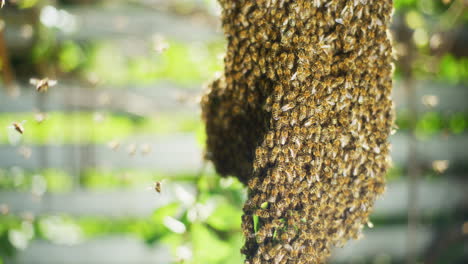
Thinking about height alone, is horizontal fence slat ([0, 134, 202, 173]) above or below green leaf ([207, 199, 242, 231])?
above

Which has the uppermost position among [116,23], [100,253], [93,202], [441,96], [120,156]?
[116,23]

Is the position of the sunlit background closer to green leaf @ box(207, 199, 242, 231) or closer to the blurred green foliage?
the blurred green foliage

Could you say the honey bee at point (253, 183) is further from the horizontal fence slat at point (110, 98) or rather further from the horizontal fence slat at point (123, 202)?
the horizontal fence slat at point (110, 98)

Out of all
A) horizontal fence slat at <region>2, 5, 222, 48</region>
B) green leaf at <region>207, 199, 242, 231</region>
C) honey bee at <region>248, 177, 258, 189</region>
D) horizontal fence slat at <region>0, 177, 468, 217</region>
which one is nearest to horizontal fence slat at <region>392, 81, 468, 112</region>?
horizontal fence slat at <region>0, 177, 468, 217</region>

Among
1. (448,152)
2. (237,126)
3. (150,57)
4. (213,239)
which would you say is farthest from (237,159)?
(448,152)

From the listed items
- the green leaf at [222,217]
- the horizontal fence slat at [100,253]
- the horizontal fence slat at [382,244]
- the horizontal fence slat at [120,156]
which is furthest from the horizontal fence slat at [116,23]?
the horizontal fence slat at [382,244]

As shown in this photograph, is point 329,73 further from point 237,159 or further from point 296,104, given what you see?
point 237,159

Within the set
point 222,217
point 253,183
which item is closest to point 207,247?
point 222,217

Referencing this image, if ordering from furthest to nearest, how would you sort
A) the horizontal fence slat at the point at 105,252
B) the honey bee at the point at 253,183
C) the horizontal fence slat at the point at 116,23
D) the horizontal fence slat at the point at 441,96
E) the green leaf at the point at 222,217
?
1. the horizontal fence slat at the point at 441,96
2. the horizontal fence slat at the point at 105,252
3. the horizontal fence slat at the point at 116,23
4. the green leaf at the point at 222,217
5. the honey bee at the point at 253,183

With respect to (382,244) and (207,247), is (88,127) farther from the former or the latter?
(382,244)
